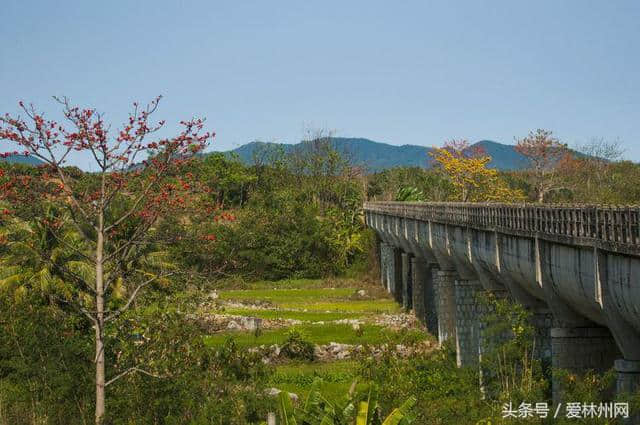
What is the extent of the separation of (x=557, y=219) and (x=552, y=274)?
1.84 metres

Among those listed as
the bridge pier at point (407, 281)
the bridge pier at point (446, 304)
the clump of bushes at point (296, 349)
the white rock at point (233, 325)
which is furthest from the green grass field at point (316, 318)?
the bridge pier at point (446, 304)

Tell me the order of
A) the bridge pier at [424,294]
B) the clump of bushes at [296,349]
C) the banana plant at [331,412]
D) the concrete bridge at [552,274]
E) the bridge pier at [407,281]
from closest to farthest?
1. the banana plant at [331,412]
2. the concrete bridge at [552,274]
3. the clump of bushes at [296,349]
4. the bridge pier at [424,294]
5. the bridge pier at [407,281]

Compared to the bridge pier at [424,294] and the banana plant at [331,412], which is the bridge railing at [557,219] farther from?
the bridge pier at [424,294]

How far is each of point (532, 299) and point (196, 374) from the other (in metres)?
12.4

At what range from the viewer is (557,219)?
72.1 ft

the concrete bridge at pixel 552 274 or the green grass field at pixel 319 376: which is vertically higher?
the concrete bridge at pixel 552 274

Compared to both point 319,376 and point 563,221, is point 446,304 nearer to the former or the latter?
point 319,376

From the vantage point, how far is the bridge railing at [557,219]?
1724cm

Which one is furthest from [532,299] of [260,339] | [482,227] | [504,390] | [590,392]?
[260,339]

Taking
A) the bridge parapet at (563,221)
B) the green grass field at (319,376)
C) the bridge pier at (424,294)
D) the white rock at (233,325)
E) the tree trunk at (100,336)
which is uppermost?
the bridge parapet at (563,221)

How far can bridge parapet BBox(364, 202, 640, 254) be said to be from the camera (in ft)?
56.2

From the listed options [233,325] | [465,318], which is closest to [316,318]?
[233,325]

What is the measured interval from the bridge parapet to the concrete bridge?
0.08 ft

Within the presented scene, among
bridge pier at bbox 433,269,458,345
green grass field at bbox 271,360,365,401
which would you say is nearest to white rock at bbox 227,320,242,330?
green grass field at bbox 271,360,365,401
